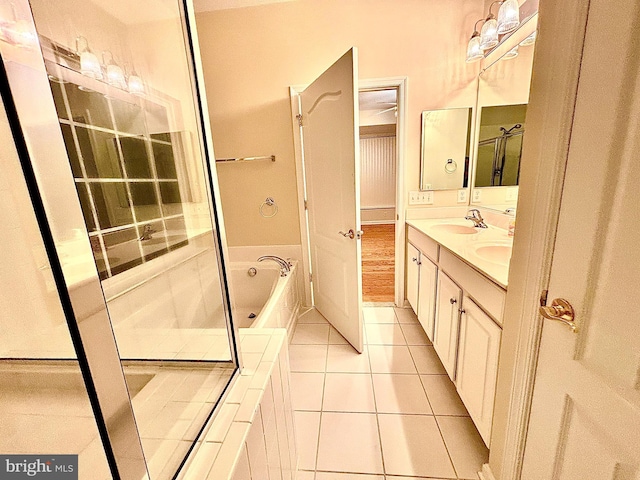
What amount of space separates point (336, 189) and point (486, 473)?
1.65 meters

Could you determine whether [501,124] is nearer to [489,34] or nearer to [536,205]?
[489,34]

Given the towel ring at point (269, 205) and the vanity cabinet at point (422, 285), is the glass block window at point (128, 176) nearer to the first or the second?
the towel ring at point (269, 205)

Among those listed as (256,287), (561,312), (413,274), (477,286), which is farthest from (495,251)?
(256,287)

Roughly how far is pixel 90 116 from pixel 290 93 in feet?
5.54

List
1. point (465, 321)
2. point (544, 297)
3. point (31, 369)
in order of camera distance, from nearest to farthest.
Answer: point (544, 297)
point (31, 369)
point (465, 321)

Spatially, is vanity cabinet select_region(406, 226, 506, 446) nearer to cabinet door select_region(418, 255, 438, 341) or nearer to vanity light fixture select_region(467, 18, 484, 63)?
cabinet door select_region(418, 255, 438, 341)

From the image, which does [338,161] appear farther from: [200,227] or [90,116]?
[90,116]

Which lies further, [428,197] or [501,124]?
[428,197]

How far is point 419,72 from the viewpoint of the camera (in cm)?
205

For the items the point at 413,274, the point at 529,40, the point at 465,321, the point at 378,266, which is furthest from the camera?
the point at 378,266

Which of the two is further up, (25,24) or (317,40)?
(317,40)

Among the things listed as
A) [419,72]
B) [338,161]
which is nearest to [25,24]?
[338,161]

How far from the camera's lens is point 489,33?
1649mm

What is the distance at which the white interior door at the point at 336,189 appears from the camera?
162cm
